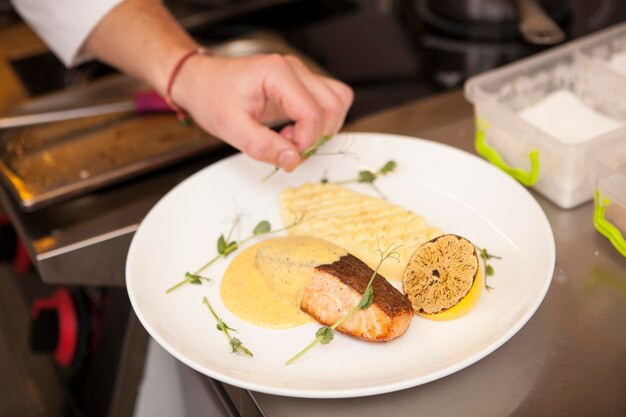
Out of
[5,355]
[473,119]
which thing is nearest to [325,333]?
[473,119]

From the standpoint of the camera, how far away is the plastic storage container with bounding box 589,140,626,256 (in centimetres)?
122

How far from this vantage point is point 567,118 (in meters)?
1.45

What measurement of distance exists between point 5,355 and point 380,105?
3.69 ft

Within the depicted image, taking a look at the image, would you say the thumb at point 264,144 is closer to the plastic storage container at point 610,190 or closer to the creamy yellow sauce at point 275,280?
the creamy yellow sauce at point 275,280

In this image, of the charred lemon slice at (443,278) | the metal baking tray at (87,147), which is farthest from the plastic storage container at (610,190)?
the metal baking tray at (87,147)

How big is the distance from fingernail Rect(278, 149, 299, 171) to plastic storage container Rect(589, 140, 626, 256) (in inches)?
19.9

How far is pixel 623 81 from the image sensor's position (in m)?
1.43

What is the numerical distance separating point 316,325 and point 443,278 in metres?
0.21

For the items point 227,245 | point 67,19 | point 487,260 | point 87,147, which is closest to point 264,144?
point 227,245

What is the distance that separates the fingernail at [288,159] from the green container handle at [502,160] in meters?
0.42

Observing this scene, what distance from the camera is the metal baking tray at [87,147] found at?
4.96 ft

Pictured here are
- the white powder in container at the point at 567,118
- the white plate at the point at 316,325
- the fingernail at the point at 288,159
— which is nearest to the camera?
the white plate at the point at 316,325

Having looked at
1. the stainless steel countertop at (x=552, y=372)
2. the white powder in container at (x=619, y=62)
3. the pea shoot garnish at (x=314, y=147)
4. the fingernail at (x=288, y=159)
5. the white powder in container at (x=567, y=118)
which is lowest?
the stainless steel countertop at (x=552, y=372)

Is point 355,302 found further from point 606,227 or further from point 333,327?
point 606,227
